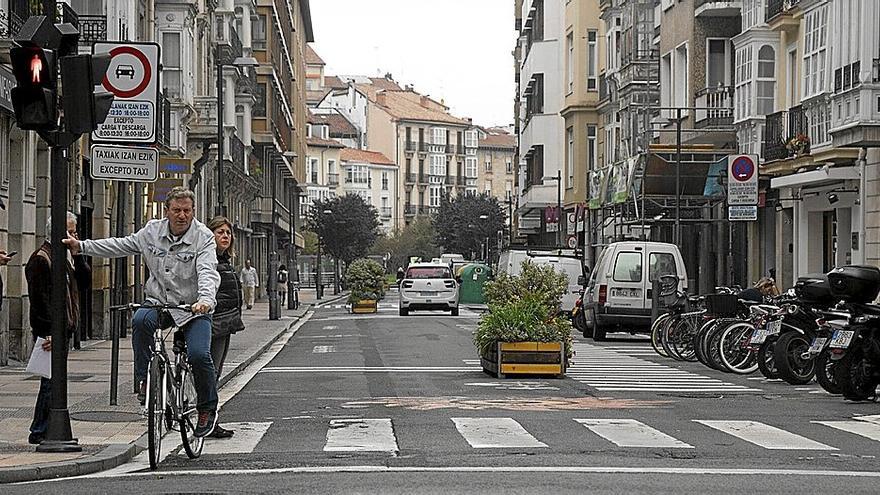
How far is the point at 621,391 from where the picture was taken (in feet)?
59.0

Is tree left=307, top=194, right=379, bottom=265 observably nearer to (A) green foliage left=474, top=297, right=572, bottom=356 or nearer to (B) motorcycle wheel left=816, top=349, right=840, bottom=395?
(A) green foliage left=474, top=297, right=572, bottom=356

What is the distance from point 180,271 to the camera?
37.3ft

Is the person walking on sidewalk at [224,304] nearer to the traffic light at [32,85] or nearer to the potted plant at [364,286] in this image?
the traffic light at [32,85]

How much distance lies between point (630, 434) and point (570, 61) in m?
54.7

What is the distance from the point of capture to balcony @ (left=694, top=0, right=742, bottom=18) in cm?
4253

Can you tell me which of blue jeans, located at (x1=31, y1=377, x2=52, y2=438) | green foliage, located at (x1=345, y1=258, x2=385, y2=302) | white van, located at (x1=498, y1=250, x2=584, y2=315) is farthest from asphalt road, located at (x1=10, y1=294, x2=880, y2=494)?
green foliage, located at (x1=345, y1=258, x2=385, y2=302)

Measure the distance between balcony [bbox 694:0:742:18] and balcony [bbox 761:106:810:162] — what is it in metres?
5.74

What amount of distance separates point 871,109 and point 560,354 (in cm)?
1165

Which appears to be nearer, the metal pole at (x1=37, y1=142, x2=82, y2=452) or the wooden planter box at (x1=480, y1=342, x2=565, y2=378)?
the metal pole at (x1=37, y1=142, x2=82, y2=452)

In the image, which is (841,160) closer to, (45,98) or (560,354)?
(560,354)

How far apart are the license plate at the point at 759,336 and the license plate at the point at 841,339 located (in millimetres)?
3317

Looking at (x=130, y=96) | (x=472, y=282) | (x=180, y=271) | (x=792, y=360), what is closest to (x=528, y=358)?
(x=792, y=360)

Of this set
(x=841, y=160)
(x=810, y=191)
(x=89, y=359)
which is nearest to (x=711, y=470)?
(x=89, y=359)

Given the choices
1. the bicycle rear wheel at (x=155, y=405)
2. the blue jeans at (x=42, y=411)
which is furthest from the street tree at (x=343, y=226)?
the bicycle rear wheel at (x=155, y=405)
